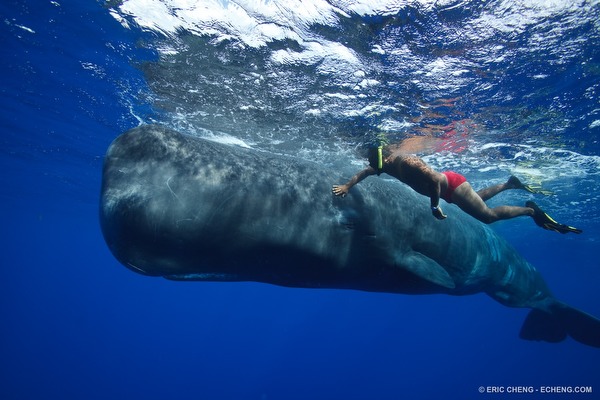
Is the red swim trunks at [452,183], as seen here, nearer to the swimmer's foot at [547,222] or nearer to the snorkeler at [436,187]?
the snorkeler at [436,187]

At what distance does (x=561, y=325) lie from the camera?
10148 mm

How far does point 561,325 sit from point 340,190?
10029 millimetres

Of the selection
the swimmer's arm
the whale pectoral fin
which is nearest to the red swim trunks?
the whale pectoral fin

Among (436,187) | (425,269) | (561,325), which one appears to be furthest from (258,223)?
(561,325)

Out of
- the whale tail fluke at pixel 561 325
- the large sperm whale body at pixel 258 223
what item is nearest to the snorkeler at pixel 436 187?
the large sperm whale body at pixel 258 223

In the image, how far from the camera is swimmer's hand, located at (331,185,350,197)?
4.69m

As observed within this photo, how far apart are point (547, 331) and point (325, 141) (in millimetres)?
10345

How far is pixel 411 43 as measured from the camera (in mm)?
7844

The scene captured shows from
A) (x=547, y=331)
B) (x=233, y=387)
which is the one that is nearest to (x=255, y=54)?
(x=547, y=331)

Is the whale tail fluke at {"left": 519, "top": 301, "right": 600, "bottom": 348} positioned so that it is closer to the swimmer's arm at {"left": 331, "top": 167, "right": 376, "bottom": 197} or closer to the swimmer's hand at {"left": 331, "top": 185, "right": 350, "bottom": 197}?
the swimmer's arm at {"left": 331, "top": 167, "right": 376, "bottom": 197}

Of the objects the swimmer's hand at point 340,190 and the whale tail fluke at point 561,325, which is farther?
the whale tail fluke at point 561,325

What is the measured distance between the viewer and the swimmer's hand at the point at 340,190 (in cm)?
469

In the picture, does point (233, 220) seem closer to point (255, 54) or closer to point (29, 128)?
point (255, 54)

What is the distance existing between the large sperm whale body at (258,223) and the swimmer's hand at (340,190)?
0.24ft
